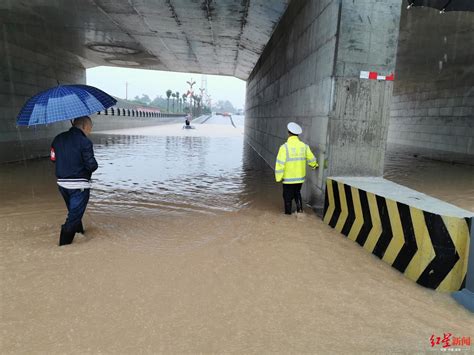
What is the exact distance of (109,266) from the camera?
4207mm

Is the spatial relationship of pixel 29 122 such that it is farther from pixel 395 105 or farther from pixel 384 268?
pixel 395 105

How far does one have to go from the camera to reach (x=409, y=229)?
410cm

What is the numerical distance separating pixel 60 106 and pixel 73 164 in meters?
0.78

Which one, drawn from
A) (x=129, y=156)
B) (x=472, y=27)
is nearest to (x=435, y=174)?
(x=472, y=27)

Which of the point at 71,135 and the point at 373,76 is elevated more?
the point at 373,76

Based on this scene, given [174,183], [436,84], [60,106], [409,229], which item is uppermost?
[436,84]

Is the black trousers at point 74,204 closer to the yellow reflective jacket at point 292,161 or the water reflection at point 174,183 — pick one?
the water reflection at point 174,183

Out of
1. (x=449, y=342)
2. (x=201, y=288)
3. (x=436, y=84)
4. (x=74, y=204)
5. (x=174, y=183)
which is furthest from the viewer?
(x=436, y=84)

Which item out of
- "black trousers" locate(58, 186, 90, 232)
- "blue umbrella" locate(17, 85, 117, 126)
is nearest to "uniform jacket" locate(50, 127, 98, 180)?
"black trousers" locate(58, 186, 90, 232)

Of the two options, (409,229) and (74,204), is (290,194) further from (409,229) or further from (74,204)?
(74,204)

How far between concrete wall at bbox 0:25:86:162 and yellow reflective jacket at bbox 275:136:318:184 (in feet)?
35.8

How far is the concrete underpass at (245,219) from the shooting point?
10.1ft

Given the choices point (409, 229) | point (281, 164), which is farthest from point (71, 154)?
point (409, 229)

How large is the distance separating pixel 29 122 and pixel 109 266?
6.62ft
